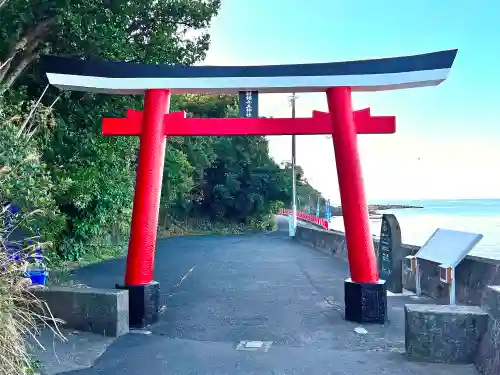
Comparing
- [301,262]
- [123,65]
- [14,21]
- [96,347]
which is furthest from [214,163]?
[96,347]

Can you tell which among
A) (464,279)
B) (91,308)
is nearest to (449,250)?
(464,279)

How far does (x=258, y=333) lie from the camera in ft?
18.9

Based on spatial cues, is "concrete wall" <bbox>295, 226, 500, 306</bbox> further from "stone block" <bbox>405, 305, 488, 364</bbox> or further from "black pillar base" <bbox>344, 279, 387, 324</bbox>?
"stone block" <bbox>405, 305, 488, 364</bbox>

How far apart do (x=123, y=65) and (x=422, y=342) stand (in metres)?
5.26

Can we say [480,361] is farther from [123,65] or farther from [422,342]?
[123,65]

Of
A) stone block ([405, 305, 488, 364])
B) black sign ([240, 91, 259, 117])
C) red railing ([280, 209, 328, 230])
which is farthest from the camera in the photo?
red railing ([280, 209, 328, 230])

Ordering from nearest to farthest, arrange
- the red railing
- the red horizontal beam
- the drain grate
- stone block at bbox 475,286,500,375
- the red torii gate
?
stone block at bbox 475,286,500,375, the drain grate, the red torii gate, the red horizontal beam, the red railing

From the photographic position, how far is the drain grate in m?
5.07

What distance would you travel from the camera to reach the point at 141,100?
11.6 metres

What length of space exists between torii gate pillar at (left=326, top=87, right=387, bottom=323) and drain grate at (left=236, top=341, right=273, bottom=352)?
4.82 feet

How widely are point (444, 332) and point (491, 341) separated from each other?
489 mm

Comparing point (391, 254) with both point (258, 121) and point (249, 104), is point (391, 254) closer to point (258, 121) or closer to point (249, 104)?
point (258, 121)

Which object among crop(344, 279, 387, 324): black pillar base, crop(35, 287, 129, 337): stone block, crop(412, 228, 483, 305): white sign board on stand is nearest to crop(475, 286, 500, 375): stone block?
crop(344, 279, 387, 324): black pillar base

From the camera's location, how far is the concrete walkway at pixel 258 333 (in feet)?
14.7
